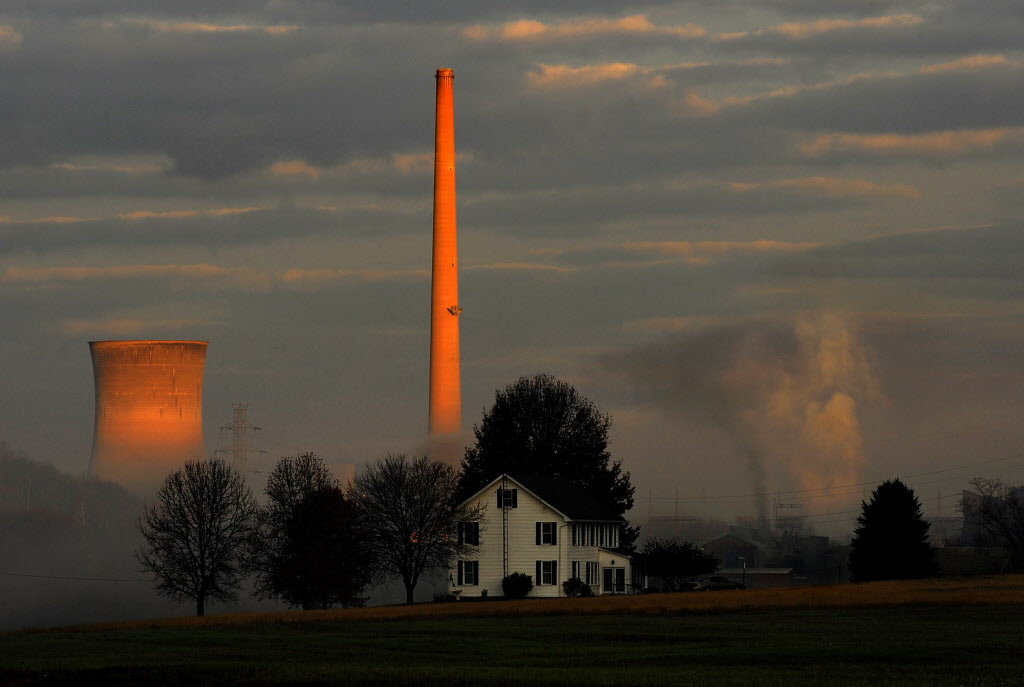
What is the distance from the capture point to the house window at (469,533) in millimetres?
83000

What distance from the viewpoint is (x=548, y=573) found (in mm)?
81250

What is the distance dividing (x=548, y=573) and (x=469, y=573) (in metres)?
4.78

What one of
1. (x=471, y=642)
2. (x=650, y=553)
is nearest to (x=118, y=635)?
(x=471, y=642)

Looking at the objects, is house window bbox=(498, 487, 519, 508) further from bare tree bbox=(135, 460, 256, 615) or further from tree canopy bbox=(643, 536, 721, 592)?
tree canopy bbox=(643, 536, 721, 592)

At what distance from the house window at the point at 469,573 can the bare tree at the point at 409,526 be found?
2.70 feet

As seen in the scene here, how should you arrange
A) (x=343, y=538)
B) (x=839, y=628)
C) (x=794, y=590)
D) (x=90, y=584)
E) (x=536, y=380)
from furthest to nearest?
(x=90, y=584) → (x=536, y=380) → (x=343, y=538) → (x=794, y=590) → (x=839, y=628)

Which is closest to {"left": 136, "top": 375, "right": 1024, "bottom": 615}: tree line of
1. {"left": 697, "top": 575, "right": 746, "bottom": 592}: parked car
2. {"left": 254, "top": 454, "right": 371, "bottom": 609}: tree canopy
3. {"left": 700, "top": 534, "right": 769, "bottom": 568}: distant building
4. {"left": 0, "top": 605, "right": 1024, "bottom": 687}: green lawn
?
{"left": 254, "top": 454, "right": 371, "bottom": 609}: tree canopy

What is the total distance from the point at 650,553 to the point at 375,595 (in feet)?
221

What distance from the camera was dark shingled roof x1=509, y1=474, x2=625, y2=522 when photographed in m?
82.4

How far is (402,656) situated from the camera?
127 feet

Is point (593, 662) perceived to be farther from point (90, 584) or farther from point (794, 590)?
point (90, 584)

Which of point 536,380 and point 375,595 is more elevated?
point 536,380

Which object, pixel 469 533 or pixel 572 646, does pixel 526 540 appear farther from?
pixel 572 646

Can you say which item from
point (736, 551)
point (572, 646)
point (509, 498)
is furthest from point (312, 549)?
point (736, 551)
